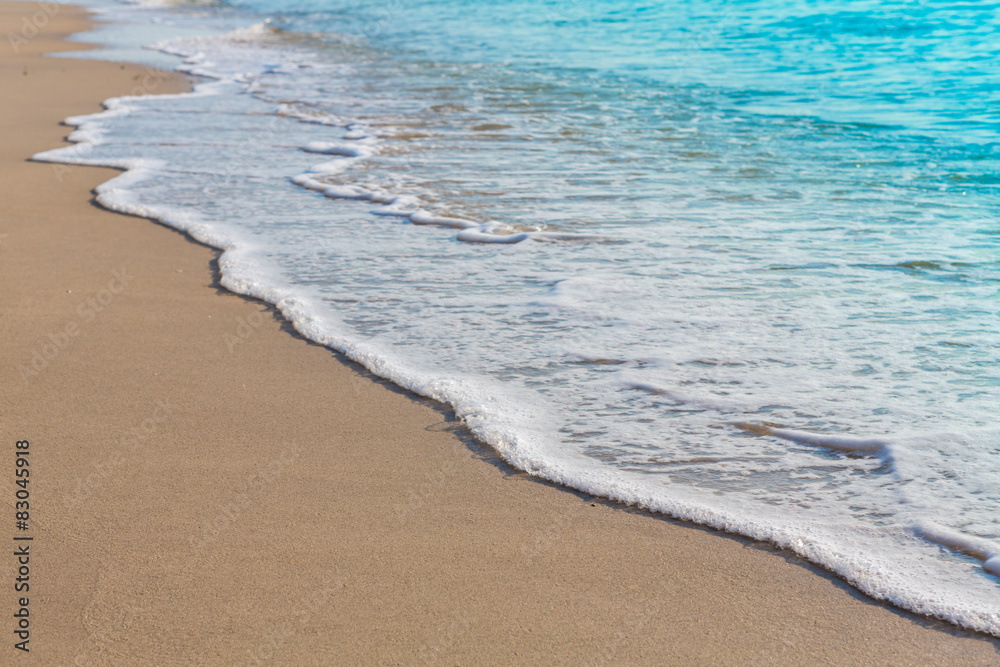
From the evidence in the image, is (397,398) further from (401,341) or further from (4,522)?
(4,522)

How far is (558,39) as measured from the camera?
16188mm

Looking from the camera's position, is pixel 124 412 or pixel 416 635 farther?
pixel 124 412

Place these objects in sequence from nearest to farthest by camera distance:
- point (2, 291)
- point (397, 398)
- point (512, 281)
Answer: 1. point (397, 398)
2. point (2, 291)
3. point (512, 281)

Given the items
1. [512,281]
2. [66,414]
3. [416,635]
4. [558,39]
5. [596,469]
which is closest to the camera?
[416,635]

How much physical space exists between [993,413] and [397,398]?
2.13 m

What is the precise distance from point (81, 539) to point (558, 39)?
1538 cm

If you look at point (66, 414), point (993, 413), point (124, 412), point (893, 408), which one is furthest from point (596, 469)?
point (66, 414)

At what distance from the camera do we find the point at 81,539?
2.30m

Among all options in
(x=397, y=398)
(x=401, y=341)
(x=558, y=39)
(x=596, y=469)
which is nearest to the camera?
(x=596, y=469)

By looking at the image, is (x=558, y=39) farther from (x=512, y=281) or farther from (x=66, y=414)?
(x=66, y=414)

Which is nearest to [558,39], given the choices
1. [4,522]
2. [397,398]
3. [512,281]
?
[512,281]

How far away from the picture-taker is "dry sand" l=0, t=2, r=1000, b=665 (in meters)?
1.98

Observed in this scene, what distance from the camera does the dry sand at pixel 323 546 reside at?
6.51ft

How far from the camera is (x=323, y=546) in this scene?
2.32 meters
